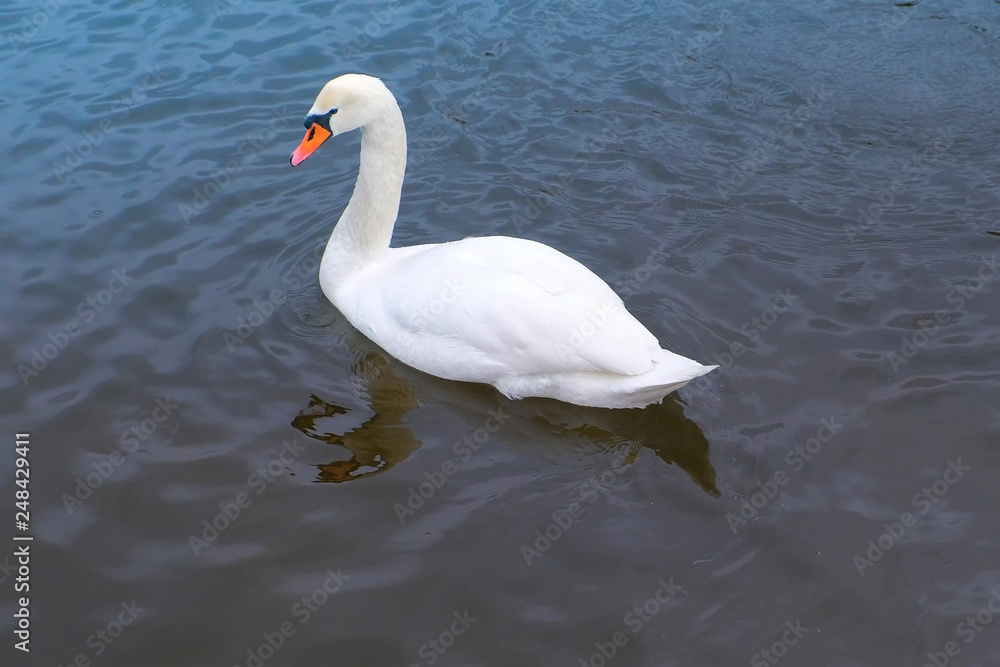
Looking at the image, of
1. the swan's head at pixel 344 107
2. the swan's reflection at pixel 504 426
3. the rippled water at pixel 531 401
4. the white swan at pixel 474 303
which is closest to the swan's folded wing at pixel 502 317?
the white swan at pixel 474 303

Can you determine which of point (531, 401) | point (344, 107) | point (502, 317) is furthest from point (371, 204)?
point (531, 401)

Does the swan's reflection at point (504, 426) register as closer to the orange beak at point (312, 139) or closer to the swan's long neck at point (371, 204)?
the swan's long neck at point (371, 204)

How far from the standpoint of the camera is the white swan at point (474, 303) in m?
5.82

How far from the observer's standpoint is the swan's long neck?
6.79 m

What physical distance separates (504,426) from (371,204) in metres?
2.01

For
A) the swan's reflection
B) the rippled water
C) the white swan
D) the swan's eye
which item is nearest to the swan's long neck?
the white swan

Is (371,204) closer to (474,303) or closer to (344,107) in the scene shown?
(344,107)

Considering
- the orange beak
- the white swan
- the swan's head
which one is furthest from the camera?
the orange beak

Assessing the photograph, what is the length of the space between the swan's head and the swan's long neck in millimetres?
76

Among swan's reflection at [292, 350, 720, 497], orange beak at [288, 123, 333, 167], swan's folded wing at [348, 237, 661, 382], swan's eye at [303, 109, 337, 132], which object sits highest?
swan's eye at [303, 109, 337, 132]

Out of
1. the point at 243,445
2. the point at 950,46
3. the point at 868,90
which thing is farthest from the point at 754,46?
the point at 243,445

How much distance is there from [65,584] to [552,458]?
2792 millimetres

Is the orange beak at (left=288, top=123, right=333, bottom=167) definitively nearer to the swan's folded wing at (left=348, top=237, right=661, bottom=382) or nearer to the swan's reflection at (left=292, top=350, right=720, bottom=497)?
the swan's folded wing at (left=348, top=237, right=661, bottom=382)

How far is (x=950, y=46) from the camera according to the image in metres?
10.4
